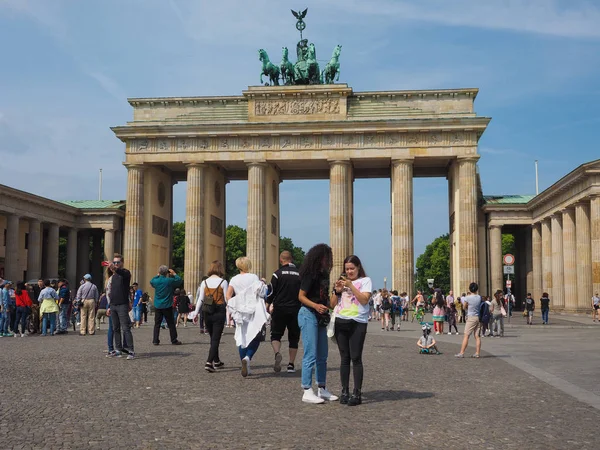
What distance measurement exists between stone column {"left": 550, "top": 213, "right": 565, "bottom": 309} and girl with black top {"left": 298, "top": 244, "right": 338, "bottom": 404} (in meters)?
43.3

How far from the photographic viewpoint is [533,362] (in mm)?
16094

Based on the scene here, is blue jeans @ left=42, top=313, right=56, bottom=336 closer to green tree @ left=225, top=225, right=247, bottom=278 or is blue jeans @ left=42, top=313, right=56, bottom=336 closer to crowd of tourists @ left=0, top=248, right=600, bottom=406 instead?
crowd of tourists @ left=0, top=248, right=600, bottom=406

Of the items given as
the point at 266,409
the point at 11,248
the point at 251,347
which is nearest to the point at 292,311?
the point at 251,347

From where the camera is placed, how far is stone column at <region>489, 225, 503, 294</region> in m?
56.5

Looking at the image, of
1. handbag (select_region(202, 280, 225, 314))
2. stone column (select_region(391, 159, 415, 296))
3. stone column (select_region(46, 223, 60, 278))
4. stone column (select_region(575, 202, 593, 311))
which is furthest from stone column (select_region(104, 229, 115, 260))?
handbag (select_region(202, 280, 225, 314))

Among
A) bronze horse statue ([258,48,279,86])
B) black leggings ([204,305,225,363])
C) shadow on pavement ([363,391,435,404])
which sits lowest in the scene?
shadow on pavement ([363,391,435,404])

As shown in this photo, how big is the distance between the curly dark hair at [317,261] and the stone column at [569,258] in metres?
40.8

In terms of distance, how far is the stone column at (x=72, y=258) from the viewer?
215 feet

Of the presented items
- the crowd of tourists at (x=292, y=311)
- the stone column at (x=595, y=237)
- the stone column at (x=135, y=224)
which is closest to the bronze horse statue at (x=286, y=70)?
the stone column at (x=135, y=224)

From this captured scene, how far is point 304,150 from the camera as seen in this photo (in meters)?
55.0

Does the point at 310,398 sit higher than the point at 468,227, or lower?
lower

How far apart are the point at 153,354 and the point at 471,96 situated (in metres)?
42.6

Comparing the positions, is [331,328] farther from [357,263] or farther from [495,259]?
[495,259]

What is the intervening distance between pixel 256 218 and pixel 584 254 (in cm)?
2351
